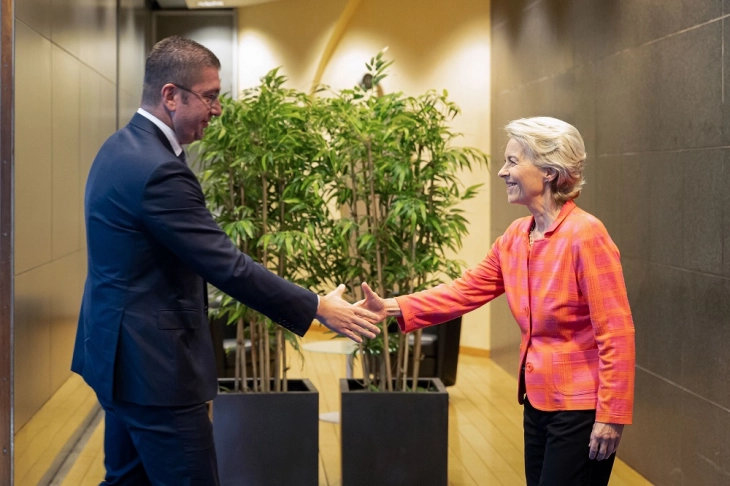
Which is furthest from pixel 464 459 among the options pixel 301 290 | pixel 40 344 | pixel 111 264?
pixel 111 264

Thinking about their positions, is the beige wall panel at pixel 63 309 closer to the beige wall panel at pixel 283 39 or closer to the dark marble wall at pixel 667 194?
the dark marble wall at pixel 667 194

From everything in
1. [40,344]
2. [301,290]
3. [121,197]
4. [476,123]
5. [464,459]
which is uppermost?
[476,123]

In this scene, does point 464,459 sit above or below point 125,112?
below

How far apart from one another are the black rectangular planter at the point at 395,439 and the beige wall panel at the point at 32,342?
1.49m

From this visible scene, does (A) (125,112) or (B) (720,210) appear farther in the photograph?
(A) (125,112)

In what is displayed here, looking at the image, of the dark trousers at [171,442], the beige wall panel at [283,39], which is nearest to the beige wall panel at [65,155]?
the dark trousers at [171,442]

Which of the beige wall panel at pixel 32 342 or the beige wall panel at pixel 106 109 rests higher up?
the beige wall panel at pixel 106 109

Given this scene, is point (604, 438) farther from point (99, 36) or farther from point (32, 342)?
point (99, 36)

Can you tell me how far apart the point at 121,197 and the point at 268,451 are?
238 centimetres

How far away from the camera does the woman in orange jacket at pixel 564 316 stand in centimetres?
233

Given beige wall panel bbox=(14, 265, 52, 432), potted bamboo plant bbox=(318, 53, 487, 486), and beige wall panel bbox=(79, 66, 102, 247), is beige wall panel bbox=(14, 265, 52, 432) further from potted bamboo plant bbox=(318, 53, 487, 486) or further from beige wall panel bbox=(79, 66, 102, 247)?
potted bamboo plant bbox=(318, 53, 487, 486)

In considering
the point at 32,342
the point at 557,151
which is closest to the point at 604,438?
the point at 557,151

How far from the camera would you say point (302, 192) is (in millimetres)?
4441

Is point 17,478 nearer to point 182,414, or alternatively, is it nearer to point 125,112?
point 182,414
